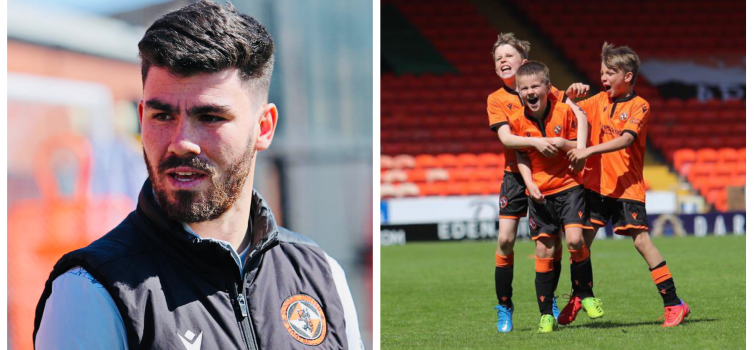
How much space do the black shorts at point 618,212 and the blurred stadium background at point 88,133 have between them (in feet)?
7.95

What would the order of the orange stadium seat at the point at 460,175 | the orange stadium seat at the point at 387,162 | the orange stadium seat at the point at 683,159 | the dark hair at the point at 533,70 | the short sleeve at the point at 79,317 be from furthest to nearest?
1. the orange stadium seat at the point at 683,159
2. the orange stadium seat at the point at 387,162
3. the orange stadium seat at the point at 460,175
4. the dark hair at the point at 533,70
5. the short sleeve at the point at 79,317

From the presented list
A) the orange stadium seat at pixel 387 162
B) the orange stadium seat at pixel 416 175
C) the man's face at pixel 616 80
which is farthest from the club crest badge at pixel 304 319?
the orange stadium seat at pixel 387 162

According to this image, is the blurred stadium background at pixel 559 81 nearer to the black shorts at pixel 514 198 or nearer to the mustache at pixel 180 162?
the black shorts at pixel 514 198

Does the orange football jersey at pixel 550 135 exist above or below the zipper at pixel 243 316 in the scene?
above

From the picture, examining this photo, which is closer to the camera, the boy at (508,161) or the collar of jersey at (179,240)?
the collar of jersey at (179,240)

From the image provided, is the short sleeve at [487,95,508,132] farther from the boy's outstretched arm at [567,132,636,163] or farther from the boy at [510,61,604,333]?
the boy's outstretched arm at [567,132,636,163]

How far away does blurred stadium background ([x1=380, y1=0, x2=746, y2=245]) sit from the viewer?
14.6m

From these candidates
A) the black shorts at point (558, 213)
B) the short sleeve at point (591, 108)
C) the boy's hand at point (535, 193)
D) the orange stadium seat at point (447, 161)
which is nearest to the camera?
the boy's hand at point (535, 193)

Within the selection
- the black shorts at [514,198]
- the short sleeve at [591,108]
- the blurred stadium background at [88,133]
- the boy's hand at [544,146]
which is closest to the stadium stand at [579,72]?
the short sleeve at [591,108]

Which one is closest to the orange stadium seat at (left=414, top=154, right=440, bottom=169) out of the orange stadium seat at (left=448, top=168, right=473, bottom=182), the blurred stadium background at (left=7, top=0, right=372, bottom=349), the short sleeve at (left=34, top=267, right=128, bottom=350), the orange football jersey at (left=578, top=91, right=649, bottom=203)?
the orange stadium seat at (left=448, top=168, right=473, bottom=182)

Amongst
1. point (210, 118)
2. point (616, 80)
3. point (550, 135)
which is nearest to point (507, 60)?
point (550, 135)

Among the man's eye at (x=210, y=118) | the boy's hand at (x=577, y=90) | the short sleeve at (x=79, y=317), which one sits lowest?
the short sleeve at (x=79, y=317)

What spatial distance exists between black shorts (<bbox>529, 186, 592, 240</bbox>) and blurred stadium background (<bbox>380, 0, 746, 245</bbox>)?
8.75m

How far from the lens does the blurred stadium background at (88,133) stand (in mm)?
2502
